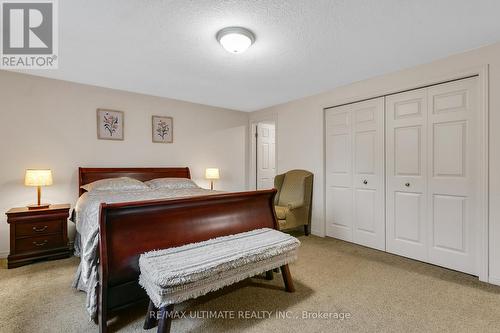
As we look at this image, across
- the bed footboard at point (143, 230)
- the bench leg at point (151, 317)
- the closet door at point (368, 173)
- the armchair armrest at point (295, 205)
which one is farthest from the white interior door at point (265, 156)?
the bench leg at point (151, 317)

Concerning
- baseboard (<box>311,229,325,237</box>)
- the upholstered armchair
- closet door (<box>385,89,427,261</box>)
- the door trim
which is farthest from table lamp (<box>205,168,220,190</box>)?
the door trim

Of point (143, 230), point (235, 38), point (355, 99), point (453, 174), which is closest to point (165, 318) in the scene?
point (143, 230)

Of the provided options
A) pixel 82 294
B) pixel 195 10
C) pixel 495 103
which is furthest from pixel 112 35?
pixel 495 103

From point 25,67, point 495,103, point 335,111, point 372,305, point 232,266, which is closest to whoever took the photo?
point 232,266

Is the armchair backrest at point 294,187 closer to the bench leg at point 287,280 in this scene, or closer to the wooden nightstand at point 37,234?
the bench leg at point 287,280

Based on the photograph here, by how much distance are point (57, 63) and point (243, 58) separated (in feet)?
6.85

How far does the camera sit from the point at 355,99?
3400 millimetres

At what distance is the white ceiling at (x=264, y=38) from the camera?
180 cm

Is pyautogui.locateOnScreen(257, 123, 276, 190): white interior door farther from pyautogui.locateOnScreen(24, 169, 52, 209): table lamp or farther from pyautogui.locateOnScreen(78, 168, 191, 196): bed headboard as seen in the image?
pyautogui.locateOnScreen(24, 169, 52, 209): table lamp

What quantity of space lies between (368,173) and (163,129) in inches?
127

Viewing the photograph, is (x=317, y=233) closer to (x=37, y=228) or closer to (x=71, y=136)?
(x=37, y=228)

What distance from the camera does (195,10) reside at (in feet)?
5.97

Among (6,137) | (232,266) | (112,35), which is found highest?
(112,35)

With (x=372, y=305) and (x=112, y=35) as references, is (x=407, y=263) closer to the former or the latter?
(x=372, y=305)
